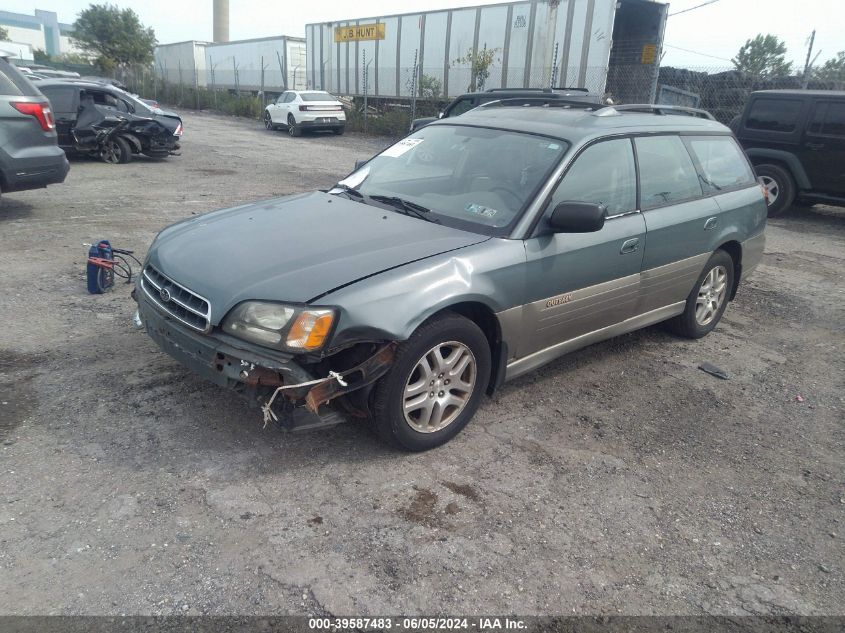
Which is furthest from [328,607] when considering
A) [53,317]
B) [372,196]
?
[53,317]

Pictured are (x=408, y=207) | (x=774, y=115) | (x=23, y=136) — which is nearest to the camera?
(x=408, y=207)

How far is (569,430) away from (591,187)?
4.87 feet

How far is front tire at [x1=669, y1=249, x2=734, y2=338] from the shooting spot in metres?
5.02

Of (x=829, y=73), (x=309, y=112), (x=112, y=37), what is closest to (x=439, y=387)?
(x=829, y=73)

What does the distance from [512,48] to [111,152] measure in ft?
38.4

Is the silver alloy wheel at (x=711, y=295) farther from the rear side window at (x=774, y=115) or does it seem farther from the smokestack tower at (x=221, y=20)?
the smokestack tower at (x=221, y=20)

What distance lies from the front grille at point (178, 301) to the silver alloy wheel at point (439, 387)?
1034 mm

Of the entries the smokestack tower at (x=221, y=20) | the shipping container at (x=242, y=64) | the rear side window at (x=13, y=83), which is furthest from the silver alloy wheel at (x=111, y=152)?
the smokestack tower at (x=221, y=20)

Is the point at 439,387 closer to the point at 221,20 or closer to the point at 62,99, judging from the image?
the point at 62,99

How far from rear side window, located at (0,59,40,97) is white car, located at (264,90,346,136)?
49.9 ft

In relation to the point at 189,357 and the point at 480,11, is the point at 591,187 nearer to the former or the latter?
the point at 189,357

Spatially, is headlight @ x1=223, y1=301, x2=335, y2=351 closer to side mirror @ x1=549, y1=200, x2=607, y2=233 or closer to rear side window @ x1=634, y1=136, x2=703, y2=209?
side mirror @ x1=549, y1=200, x2=607, y2=233

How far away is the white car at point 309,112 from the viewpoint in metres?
22.0

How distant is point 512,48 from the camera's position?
1889 centimetres
